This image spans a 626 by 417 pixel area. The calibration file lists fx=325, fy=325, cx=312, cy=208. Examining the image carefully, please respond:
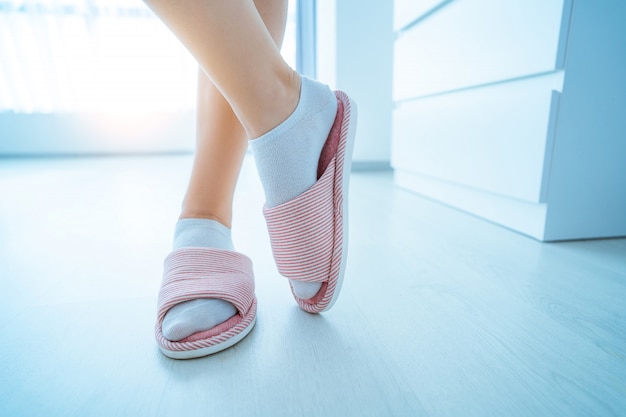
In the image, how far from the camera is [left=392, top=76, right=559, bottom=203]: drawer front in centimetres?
66

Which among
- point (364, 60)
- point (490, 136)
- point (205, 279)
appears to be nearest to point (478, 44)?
point (490, 136)

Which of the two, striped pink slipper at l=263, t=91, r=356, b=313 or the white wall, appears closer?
striped pink slipper at l=263, t=91, r=356, b=313

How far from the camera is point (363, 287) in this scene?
0.49 m

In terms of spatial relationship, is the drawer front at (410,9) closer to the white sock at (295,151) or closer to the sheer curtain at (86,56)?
the white sock at (295,151)

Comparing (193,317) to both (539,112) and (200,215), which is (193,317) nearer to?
(200,215)

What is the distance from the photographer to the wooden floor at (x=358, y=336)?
285 millimetres

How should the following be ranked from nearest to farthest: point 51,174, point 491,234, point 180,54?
point 491,234 → point 51,174 → point 180,54

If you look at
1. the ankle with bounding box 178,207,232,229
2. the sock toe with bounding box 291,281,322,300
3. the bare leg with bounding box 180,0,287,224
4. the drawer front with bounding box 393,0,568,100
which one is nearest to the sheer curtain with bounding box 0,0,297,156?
the drawer front with bounding box 393,0,568,100

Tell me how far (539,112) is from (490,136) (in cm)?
14

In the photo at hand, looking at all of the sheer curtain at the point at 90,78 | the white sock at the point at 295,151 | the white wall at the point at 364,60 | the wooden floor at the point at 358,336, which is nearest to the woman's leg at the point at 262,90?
the white sock at the point at 295,151

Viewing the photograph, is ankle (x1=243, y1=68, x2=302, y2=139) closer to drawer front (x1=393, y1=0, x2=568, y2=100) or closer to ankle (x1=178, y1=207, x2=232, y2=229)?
ankle (x1=178, y1=207, x2=232, y2=229)

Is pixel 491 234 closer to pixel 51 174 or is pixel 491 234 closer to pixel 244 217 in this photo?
pixel 244 217

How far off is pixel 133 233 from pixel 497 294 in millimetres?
749

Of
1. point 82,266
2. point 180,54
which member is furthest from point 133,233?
point 180,54
